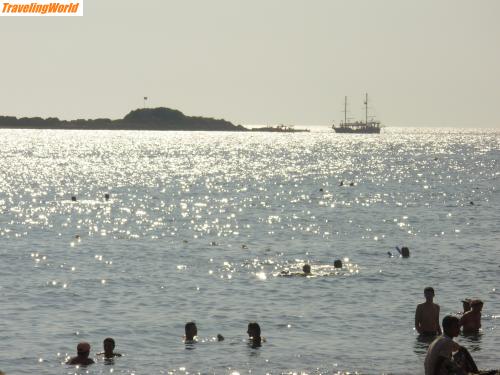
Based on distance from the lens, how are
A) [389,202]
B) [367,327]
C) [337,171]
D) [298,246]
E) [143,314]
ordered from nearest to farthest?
[367,327], [143,314], [298,246], [389,202], [337,171]

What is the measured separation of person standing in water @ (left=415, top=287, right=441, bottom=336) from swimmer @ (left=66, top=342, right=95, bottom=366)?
33.5ft

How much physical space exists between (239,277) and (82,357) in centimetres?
1789

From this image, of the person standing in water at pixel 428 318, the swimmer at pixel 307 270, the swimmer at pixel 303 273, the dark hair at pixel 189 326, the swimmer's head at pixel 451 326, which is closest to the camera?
the swimmer's head at pixel 451 326

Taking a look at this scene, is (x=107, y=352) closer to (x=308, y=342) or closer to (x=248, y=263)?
(x=308, y=342)

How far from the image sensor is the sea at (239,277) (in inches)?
1206

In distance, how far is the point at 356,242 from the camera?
6159 cm

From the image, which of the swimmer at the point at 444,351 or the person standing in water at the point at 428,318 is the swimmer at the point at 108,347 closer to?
the person standing in water at the point at 428,318

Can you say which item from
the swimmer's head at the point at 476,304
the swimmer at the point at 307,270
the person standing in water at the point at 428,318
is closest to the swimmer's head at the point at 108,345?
the person standing in water at the point at 428,318

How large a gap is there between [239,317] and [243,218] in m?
42.5

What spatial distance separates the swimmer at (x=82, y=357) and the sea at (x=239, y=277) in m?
0.29

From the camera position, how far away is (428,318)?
30.8 m

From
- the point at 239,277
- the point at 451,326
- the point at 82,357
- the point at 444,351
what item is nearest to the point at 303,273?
the point at 239,277

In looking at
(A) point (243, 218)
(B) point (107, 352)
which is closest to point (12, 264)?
(B) point (107, 352)

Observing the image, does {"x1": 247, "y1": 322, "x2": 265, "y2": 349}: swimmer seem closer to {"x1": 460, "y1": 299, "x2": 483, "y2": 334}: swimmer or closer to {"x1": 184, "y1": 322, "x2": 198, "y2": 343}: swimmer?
{"x1": 184, "y1": 322, "x2": 198, "y2": 343}: swimmer
